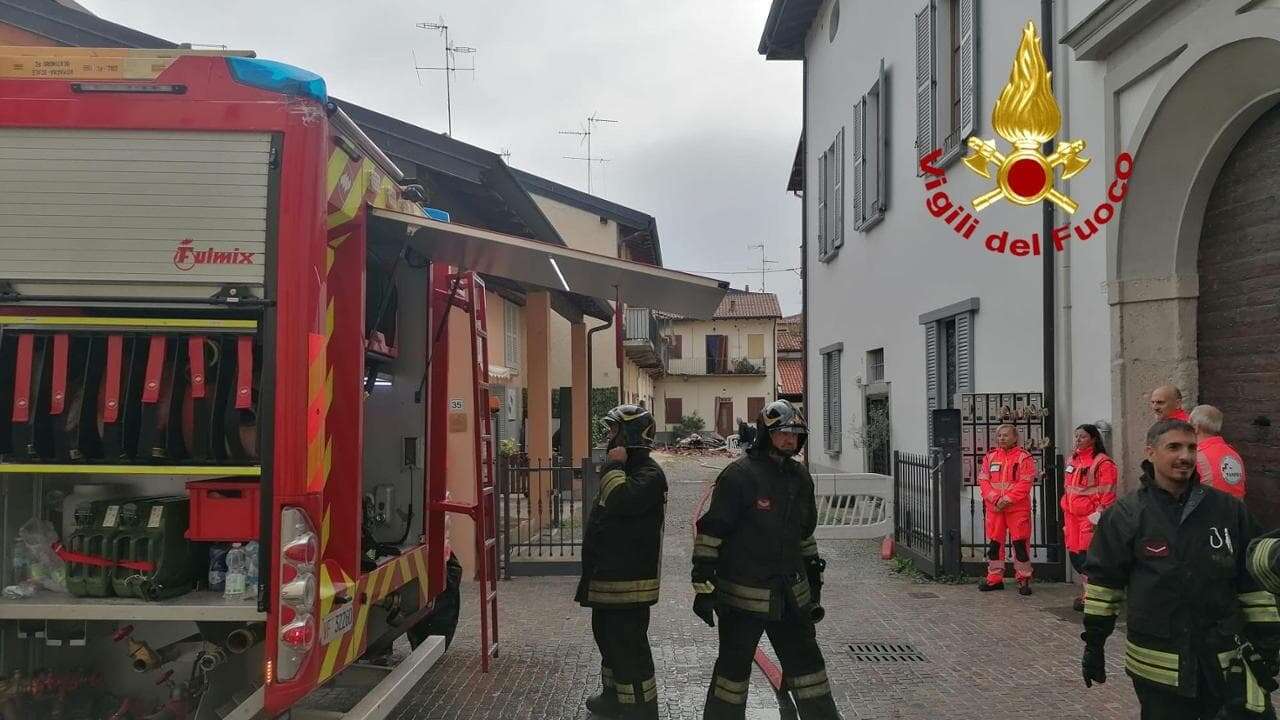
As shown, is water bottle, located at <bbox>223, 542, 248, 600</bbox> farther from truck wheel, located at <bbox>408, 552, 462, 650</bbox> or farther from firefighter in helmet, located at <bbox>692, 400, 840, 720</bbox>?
truck wheel, located at <bbox>408, 552, 462, 650</bbox>

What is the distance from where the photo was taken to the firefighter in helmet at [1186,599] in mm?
3303

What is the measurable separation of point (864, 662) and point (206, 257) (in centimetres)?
486

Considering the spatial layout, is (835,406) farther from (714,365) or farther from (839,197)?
(714,365)

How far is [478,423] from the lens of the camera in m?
5.58

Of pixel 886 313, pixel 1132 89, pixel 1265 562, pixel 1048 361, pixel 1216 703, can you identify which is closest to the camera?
pixel 1265 562

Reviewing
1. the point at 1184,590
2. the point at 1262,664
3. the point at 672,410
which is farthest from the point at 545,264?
the point at 672,410

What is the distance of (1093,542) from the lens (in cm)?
358

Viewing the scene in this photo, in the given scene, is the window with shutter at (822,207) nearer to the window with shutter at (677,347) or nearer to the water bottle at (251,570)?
the water bottle at (251,570)

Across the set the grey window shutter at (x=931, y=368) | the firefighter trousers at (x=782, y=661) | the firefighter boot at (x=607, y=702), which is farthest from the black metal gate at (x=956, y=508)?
the firefighter boot at (x=607, y=702)

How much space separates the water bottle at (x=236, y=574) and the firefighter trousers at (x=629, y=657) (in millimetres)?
1836

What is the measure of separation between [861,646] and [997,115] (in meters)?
5.85

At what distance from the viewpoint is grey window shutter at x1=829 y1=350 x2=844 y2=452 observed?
17.0 metres

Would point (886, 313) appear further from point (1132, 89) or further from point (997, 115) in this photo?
point (1132, 89)

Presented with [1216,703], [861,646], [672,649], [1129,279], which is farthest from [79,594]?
[1129,279]
